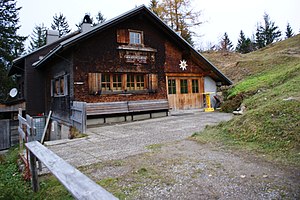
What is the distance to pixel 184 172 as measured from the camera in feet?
11.8

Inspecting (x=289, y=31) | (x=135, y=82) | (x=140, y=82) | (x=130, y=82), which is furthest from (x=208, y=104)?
(x=289, y=31)

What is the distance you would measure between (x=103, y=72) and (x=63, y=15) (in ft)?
110

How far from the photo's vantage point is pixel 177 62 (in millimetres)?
12867

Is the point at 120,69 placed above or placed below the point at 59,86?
above

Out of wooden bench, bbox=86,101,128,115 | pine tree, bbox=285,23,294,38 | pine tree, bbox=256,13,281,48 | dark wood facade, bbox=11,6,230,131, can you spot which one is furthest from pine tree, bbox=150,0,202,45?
pine tree, bbox=285,23,294,38

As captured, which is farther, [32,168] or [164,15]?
[164,15]

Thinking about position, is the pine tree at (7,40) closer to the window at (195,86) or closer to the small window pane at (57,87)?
the small window pane at (57,87)

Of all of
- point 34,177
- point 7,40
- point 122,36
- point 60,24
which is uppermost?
point 60,24

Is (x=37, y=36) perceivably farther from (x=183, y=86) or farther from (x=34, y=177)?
(x=34, y=177)

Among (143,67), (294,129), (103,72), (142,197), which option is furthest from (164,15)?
(142,197)

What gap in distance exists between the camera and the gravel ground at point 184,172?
2830mm

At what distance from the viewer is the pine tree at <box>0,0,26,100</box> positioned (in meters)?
23.5

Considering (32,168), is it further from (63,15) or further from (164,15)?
(63,15)

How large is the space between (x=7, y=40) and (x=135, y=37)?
1981cm
